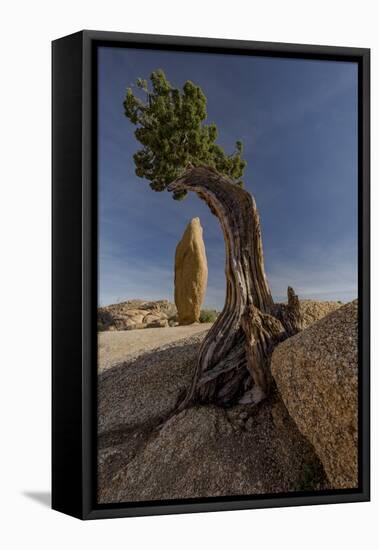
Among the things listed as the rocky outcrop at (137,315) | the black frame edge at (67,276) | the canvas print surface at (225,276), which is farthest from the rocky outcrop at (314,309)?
the black frame edge at (67,276)

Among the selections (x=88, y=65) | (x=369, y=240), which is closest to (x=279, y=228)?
(x=369, y=240)

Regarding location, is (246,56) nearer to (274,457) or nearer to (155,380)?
(155,380)

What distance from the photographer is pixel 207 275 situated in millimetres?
7781

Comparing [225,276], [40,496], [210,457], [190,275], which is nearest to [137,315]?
[190,275]

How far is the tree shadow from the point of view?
24.7ft

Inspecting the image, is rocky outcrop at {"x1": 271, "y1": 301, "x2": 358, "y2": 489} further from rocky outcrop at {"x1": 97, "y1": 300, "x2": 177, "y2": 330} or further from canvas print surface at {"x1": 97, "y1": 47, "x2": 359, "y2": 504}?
rocky outcrop at {"x1": 97, "y1": 300, "x2": 177, "y2": 330}

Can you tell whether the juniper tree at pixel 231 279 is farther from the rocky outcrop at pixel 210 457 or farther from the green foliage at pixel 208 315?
the rocky outcrop at pixel 210 457

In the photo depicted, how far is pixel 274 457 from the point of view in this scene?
24.8 feet

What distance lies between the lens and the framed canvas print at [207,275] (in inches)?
275

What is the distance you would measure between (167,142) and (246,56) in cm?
93

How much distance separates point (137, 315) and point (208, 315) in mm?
751

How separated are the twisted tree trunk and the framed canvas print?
0.01 m

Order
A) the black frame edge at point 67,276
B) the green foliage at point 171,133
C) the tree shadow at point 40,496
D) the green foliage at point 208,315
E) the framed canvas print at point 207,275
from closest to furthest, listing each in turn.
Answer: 1. the black frame edge at point 67,276
2. the framed canvas print at point 207,275
3. the green foliage at point 171,133
4. the tree shadow at point 40,496
5. the green foliage at point 208,315

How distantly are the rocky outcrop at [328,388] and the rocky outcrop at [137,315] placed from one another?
982 mm
